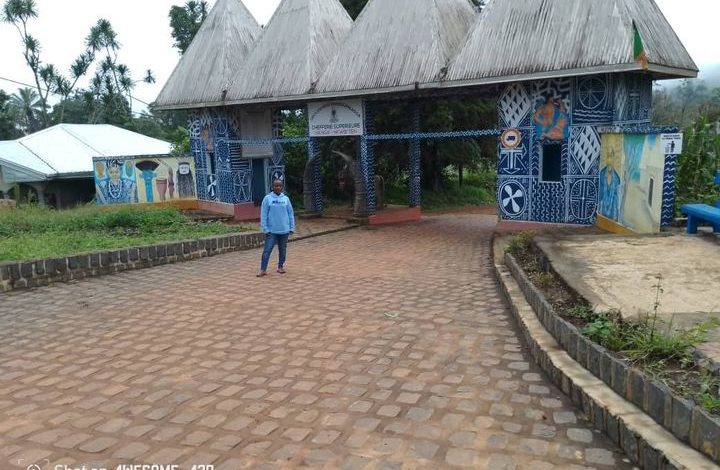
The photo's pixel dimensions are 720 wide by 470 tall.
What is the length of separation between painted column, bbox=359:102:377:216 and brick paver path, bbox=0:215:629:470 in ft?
27.4

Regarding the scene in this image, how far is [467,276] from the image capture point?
30.2ft

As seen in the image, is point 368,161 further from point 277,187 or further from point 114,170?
point 114,170

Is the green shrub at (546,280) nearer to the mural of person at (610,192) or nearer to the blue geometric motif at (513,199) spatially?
the mural of person at (610,192)

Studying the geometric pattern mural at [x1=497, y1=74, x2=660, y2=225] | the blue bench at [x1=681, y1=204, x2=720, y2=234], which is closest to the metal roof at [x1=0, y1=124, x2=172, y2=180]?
the geometric pattern mural at [x1=497, y1=74, x2=660, y2=225]

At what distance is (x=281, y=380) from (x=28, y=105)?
52592 millimetres

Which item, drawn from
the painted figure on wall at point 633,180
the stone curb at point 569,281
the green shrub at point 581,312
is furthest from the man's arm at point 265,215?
the painted figure on wall at point 633,180

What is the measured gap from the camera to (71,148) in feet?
83.4

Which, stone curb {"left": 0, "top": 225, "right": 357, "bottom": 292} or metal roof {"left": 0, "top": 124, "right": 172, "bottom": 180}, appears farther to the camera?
metal roof {"left": 0, "top": 124, "right": 172, "bottom": 180}

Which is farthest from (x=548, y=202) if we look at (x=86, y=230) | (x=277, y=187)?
(x=86, y=230)

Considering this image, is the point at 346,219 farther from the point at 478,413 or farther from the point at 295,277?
the point at 478,413

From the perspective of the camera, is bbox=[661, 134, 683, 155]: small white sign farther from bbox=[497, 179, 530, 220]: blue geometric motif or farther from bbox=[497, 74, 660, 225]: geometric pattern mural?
bbox=[497, 179, 530, 220]: blue geometric motif

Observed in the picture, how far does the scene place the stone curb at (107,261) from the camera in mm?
8742

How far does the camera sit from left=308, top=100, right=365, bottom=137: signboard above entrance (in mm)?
16359

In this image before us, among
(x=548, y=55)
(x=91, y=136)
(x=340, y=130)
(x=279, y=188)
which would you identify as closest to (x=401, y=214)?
(x=340, y=130)
